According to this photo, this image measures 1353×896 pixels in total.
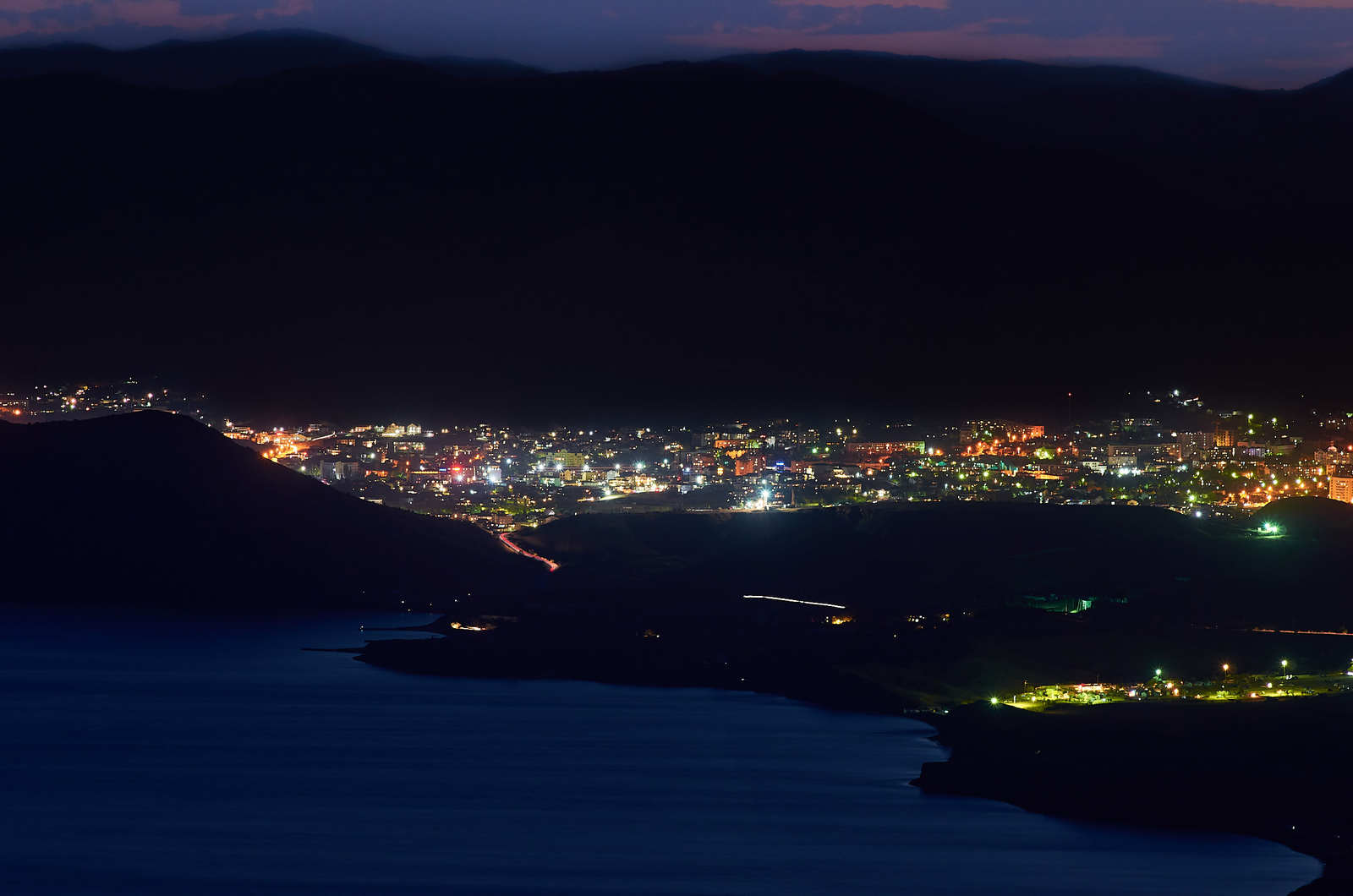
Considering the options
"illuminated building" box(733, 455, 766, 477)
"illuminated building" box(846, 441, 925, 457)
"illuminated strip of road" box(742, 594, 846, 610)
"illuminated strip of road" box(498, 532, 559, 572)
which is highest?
"illuminated building" box(846, 441, 925, 457)

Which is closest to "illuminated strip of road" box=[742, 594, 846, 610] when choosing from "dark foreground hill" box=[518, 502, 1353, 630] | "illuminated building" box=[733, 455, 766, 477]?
"dark foreground hill" box=[518, 502, 1353, 630]

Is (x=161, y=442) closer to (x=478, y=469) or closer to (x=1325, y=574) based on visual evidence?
(x=478, y=469)

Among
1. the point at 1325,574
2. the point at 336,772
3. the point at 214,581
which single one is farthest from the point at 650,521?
the point at 336,772

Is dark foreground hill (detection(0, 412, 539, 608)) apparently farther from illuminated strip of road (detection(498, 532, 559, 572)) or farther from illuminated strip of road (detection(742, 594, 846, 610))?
illuminated strip of road (detection(742, 594, 846, 610))

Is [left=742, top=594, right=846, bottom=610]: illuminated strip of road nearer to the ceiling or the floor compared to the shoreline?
A: nearer to the floor

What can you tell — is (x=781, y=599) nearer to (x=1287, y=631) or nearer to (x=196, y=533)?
(x=1287, y=631)

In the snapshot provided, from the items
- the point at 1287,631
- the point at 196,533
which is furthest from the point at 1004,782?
the point at 196,533
